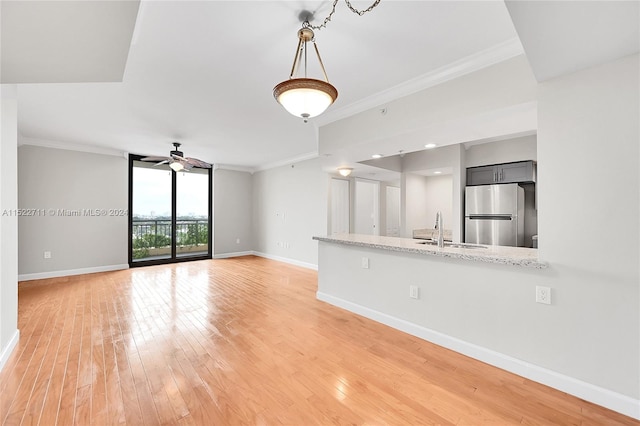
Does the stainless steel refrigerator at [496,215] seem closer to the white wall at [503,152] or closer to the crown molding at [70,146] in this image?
the white wall at [503,152]

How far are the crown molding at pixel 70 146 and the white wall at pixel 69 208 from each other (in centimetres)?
7

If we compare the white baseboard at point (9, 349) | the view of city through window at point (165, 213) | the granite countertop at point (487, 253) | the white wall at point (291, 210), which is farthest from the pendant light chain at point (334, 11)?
the view of city through window at point (165, 213)

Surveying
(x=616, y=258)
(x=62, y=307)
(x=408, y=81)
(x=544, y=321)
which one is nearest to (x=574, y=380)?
(x=544, y=321)

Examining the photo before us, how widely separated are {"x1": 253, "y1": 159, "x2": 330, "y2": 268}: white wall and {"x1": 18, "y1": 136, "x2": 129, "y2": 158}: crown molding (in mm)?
3489

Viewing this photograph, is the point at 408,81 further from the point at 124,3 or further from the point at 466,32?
the point at 124,3

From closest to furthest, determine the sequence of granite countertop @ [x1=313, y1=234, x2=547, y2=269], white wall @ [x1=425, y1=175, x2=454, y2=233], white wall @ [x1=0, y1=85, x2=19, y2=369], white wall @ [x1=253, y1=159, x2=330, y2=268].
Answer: granite countertop @ [x1=313, y1=234, x2=547, y2=269] < white wall @ [x1=0, y1=85, x2=19, y2=369] < white wall @ [x1=253, y1=159, x2=330, y2=268] < white wall @ [x1=425, y1=175, x2=454, y2=233]

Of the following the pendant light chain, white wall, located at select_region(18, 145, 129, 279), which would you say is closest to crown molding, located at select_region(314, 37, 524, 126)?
the pendant light chain

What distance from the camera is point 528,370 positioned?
83.3 inches

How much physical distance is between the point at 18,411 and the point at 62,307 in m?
2.52

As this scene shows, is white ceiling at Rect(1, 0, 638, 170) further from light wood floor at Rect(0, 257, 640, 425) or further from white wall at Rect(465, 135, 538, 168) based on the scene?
white wall at Rect(465, 135, 538, 168)

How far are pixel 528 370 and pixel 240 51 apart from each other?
3510mm

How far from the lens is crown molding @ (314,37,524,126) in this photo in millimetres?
2242

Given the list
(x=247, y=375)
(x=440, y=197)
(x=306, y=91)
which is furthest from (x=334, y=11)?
(x=440, y=197)

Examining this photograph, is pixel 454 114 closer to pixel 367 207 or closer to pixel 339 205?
pixel 339 205
